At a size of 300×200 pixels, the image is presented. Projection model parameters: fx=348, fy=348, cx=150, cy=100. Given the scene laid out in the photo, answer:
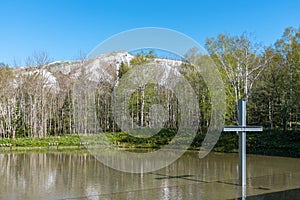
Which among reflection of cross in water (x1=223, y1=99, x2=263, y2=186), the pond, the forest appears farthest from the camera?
the forest

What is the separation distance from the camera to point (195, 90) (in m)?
17.3

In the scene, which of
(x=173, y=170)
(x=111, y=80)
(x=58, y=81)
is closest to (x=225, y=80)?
(x=111, y=80)

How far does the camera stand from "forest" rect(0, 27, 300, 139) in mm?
16156

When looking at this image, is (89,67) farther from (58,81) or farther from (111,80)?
(58,81)

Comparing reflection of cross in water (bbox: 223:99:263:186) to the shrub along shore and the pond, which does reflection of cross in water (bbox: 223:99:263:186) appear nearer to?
the pond

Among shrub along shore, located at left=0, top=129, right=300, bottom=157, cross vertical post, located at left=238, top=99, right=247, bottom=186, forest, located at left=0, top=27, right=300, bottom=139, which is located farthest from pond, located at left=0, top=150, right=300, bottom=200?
shrub along shore, located at left=0, top=129, right=300, bottom=157

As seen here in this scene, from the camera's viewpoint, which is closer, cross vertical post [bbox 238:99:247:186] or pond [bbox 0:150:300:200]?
pond [bbox 0:150:300:200]

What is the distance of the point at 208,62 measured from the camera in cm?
1733

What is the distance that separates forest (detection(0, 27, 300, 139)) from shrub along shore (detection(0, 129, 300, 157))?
32.8 inches

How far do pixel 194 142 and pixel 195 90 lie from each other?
421 centimetres

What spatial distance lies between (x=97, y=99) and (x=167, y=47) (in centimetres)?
961

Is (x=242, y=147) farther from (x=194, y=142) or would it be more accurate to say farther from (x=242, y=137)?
(x=194, y=142)

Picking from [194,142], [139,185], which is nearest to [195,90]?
[194,142]

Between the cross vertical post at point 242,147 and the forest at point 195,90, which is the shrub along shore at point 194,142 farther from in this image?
the cross vertical post at point 242,147
